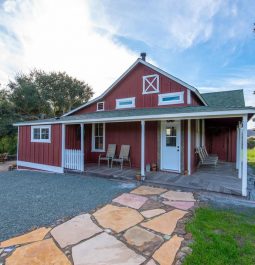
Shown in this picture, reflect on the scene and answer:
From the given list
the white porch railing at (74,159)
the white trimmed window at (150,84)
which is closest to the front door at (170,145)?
the white trimmed window at (150,84)

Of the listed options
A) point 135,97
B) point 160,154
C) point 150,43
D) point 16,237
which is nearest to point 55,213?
point 16,237

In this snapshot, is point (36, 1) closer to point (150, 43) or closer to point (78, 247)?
point (150, 43)

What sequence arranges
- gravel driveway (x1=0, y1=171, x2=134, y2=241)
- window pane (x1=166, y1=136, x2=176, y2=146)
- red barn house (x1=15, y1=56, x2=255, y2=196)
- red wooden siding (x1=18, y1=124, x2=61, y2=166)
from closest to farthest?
gravel driveway (x1=0, y1=171, x2=134, y2=241)
red barn house (x1=15, y1=56, x2=255, y2=196)
window pane (x1=166, y1=136, x2=176, y2=146)
red wooden siding (x1=18, y1=124, x2=61, y2=166)

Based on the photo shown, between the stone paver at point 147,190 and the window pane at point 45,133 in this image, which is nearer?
the stone paver at point 147,190

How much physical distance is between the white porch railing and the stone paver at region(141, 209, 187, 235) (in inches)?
200

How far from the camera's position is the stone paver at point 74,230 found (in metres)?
3.05

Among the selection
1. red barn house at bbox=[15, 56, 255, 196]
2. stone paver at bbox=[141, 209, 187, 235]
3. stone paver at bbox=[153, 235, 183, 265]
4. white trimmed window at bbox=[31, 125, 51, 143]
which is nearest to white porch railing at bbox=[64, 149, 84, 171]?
red barn house at bbox=[15, 56, 255, 196]

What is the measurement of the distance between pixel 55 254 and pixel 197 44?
1216 centimetres

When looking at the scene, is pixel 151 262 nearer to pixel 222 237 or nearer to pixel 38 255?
pixel 222 237

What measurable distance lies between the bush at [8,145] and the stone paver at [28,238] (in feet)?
51.9

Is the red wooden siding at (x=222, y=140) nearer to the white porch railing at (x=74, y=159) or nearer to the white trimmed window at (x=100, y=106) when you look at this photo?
the white trimmed window at (x=100, y=106)

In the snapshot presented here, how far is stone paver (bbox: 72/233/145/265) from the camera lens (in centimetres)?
252

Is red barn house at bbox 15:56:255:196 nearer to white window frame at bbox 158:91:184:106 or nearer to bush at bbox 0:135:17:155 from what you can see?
white window frame at bbox 158:91:184:106

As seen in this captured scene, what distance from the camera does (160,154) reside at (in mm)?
8203
